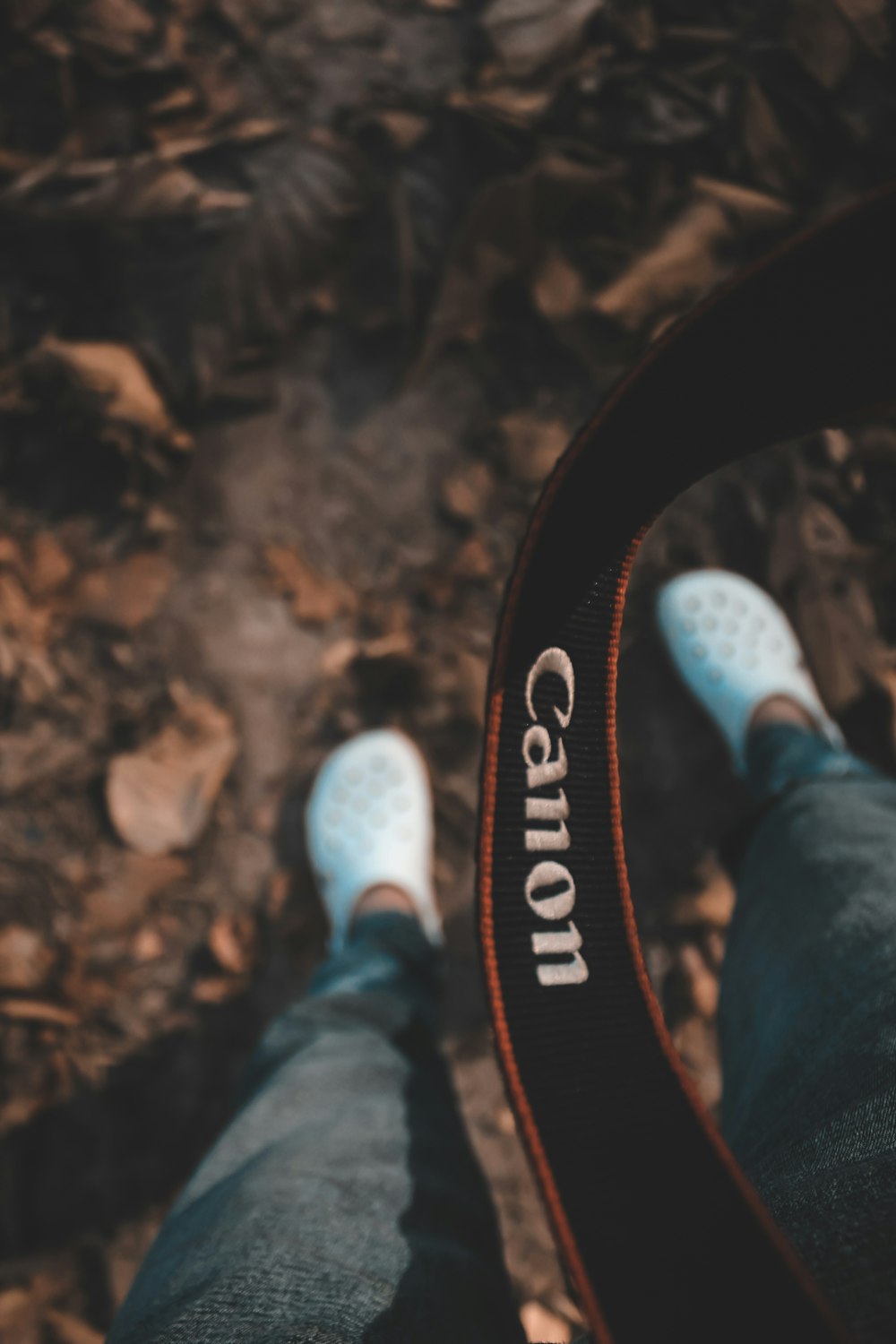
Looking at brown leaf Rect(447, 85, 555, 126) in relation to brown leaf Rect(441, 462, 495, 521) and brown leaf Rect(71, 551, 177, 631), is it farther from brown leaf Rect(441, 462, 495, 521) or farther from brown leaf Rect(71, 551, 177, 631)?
brown leaf Rect(71, 551, 177, 631)

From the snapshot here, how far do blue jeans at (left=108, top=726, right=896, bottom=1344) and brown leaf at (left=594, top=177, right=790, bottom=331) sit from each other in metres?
0.80

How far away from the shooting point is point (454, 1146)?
93 cm

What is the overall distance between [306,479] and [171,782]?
1.95 ft

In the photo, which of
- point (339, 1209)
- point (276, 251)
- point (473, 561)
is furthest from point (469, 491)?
point (339, 1209)

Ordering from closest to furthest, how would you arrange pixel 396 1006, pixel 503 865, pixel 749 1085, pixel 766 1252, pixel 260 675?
pixel 766 1252, pixel 503 865, pixel 749 1085, pixel 396 1006, pixel 260 675

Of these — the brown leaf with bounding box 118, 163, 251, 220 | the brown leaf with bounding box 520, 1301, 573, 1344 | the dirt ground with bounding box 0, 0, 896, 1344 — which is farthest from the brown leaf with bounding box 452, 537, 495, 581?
the brown leaf with bounding box 520, 1301, 573, 1344

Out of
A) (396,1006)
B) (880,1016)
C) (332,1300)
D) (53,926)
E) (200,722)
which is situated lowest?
(53,926)

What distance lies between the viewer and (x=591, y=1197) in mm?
519

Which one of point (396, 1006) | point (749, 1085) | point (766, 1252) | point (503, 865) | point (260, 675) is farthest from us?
point (260, 675)

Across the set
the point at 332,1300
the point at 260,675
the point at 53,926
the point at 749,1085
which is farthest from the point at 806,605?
the point at 53,926

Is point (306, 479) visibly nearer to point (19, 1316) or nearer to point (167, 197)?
point (167, 197)

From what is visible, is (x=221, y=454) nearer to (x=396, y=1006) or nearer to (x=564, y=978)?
(x=396, y=1006)

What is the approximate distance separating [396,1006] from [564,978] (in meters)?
0.60

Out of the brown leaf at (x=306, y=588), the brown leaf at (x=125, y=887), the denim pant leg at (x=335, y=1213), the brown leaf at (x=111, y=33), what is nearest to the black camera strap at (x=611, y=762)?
the denim pant leg at (x=335, y=1213)
